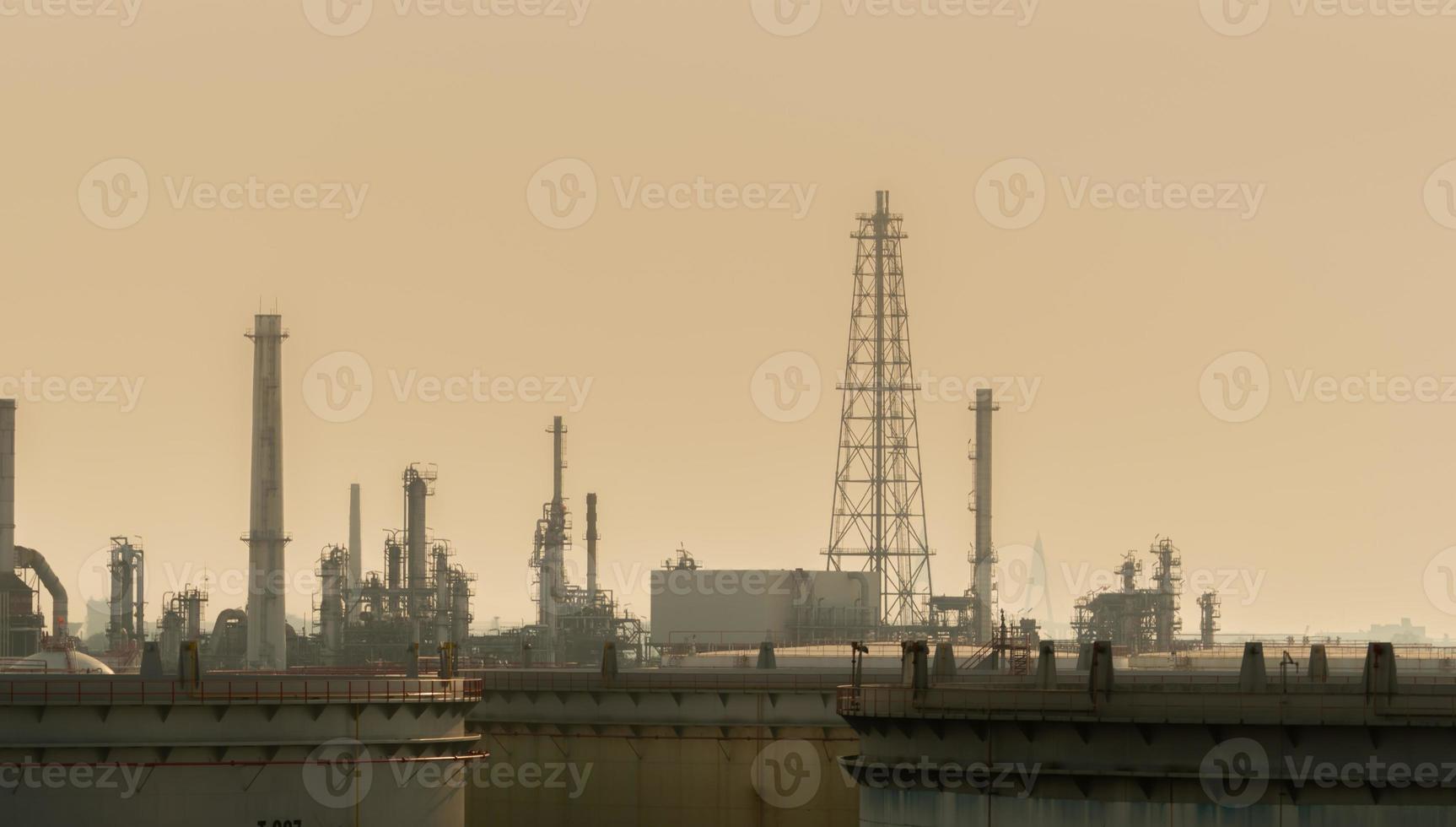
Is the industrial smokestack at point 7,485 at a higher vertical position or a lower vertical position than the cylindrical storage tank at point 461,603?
higher

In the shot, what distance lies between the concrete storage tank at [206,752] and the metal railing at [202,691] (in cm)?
3

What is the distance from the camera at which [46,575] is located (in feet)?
389

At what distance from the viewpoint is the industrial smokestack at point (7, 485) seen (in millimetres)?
110344

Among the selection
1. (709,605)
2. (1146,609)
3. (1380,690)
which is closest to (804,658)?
(709,605)

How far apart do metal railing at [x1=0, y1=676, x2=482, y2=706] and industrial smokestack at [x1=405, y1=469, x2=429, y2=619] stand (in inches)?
3243

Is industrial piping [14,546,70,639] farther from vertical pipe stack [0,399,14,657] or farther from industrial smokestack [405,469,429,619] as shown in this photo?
industrial smokestack [405,469,429,619]

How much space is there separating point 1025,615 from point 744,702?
86292mm

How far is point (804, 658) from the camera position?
247 ft

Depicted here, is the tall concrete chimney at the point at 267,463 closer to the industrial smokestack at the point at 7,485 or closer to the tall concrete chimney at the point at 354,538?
the industrial smokestack at the point at 7,485

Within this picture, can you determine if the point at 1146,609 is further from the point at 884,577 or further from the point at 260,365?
the point at 260,365

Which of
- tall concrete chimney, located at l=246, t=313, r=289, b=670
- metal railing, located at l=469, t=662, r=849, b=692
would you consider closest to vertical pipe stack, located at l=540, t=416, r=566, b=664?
tall concrete chimney, located at l=246, t=313, r=289, b=670

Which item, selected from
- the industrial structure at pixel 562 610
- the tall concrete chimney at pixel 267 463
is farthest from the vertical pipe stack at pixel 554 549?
the tall concrete chimney at pixel 267 463

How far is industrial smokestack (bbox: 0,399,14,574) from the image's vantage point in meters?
110

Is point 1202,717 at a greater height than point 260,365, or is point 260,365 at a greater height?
point 260,365
